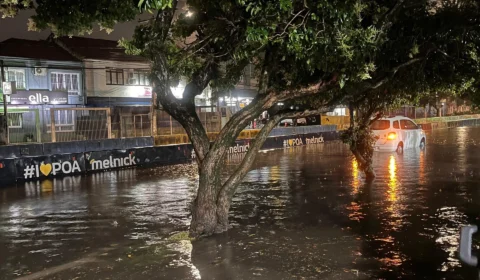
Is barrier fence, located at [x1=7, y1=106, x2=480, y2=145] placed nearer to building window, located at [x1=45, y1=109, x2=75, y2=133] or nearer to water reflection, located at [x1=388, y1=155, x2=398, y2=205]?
building window, located at [x1=45, y1=109, x2=75, y2=133]

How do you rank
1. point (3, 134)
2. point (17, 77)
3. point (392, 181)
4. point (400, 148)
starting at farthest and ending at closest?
point (17, 77)
point (400, 148)
point (3, 134)
point (392, 181)

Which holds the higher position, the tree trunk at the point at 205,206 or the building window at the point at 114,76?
the building window at the point at 114,76

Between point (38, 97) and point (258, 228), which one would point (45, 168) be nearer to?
point (258, 228)

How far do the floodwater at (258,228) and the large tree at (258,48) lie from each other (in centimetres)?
125

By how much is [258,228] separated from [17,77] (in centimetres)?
2649

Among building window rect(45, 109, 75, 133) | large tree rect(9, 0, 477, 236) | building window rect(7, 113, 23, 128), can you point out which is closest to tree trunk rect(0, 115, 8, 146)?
building window rect(45, 109, 75, 133)

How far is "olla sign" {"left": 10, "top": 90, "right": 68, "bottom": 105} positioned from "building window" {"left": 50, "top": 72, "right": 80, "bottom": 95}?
→ 64cm

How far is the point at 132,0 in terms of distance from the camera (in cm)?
675

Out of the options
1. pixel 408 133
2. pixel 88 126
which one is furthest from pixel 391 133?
pixel 88 126

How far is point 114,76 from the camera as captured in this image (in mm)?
34969

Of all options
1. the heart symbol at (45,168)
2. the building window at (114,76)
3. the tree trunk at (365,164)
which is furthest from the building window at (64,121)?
the building window at (114,76)

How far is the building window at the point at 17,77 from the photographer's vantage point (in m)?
29.5

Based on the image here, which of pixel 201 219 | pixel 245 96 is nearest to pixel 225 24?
pixel 201 219

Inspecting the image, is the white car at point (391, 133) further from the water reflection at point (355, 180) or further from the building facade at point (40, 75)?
the building facade at point (40, 75)
